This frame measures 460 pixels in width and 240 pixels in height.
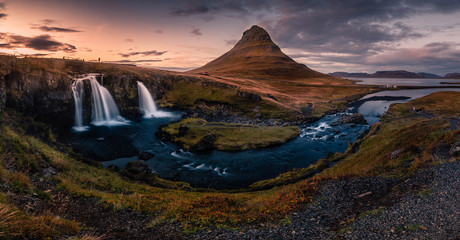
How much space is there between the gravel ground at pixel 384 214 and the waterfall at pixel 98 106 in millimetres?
52546

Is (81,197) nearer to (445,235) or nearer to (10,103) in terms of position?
(445,235)

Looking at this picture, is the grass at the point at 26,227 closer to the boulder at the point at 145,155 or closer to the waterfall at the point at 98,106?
the boulder at the point at 145,155

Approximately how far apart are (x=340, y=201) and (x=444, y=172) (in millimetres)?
7401

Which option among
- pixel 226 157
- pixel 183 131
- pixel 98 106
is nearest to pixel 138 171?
pixel 226 157

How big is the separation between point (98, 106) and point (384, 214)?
221 feet

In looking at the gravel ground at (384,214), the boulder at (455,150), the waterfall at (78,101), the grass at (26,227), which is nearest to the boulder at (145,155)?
the waterfall at (78,101)

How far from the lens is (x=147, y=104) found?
75375 mm

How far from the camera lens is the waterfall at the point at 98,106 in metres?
53.2

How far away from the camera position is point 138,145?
41.1m

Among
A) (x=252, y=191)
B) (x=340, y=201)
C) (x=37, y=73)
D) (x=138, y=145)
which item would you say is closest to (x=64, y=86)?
(x=37, y=73)

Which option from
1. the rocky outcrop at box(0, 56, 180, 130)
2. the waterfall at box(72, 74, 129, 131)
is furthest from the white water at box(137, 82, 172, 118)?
the waterfall at box(72, 74, 129, 131)

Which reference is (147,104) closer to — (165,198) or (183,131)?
(183,131)

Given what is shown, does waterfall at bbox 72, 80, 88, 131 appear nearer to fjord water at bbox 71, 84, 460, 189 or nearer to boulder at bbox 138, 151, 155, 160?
fjord water at bbox 71, 84, 460, 189

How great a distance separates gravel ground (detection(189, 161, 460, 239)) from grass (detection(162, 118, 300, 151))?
2696cm
